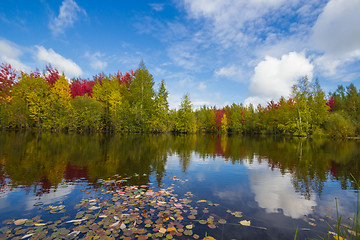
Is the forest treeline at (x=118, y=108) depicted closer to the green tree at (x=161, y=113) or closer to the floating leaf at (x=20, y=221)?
the green tree at (x=161, y=113)

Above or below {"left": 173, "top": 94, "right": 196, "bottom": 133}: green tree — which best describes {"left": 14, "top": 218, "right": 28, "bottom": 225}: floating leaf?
below

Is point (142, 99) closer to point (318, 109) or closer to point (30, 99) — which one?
point (30, 99)

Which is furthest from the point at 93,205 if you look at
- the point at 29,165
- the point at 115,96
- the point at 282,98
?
the point at 282,98

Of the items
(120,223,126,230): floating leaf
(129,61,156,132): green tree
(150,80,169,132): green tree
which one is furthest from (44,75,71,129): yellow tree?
(120,223,126,230): floating leaf

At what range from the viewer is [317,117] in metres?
43.9

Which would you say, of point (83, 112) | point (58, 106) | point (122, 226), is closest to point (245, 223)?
point (122, 226)

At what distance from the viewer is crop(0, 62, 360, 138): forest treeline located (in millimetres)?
37250

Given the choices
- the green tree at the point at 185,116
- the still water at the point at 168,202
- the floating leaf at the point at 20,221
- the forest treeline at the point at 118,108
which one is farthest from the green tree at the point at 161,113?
the floating leaf at the point at 20,221

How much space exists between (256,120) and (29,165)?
235 feet

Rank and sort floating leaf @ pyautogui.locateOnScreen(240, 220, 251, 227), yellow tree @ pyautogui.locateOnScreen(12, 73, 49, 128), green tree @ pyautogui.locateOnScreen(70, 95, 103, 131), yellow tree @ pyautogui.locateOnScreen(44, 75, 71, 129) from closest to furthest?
floating leaf @ pyautogui.locateOnScreen(240, 220, 251, 227)
yellow tree @ pyautogui.locateOnScreen(12, 73, 49, 128)
yellow tree @ pyautogui.locateOnScreen(44, 75, 71, 129)
green tree @ pyautogui.locateOnScreen(70, 95, 103, 131)

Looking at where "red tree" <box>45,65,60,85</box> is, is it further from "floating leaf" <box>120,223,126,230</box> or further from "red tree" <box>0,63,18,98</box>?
"floating leaf" <box>120,223,126,230</box>

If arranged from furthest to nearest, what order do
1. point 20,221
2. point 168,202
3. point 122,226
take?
point 168,202 → point 20,221 → point 122,226

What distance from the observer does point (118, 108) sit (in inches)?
1623

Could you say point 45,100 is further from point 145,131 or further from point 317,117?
point 317,117
